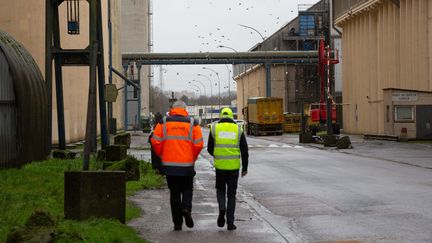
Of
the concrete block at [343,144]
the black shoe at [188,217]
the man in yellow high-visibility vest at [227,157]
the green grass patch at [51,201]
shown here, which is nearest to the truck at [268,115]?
the concrete block at [343,144]

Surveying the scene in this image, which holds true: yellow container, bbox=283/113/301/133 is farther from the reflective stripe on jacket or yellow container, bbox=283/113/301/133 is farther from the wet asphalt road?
the reflective stripe on jacket

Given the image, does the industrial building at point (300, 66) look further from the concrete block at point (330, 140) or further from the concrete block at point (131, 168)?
the concrete block at point (131, 168)

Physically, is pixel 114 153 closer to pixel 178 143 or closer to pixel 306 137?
pixel 178 143

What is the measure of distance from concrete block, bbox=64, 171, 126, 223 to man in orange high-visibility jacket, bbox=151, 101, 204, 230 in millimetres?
663

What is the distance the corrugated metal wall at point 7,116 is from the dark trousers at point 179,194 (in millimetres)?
9989

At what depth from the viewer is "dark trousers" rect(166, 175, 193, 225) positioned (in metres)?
10.2

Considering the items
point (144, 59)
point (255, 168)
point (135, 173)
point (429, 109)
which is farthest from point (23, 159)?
point (144, 59)

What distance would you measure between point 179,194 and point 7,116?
1024cm

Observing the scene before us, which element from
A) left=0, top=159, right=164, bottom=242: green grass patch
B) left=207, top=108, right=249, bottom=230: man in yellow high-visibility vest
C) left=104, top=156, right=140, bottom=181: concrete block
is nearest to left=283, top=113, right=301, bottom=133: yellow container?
left=0, top=159, right=164, bottom=242: green grass patch

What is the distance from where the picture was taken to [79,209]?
33.2 feet

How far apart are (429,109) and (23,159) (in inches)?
1171

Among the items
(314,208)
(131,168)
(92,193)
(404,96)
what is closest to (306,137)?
(404,96)

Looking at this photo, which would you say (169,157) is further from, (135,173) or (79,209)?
(135,173)

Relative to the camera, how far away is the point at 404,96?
4400cm
